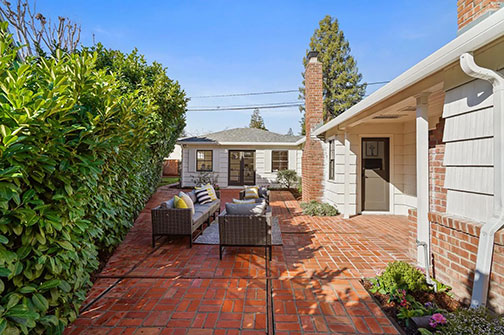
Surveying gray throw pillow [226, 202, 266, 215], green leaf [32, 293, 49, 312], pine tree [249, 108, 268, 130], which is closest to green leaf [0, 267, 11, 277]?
green leaf [32, 293, 49, 312]

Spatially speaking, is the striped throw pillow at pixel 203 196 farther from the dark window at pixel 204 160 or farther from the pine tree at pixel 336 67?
the pine tree at pixel 336 67

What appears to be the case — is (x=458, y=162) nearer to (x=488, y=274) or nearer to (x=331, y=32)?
(x=488, y=274)

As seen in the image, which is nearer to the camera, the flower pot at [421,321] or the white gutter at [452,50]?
the white gutter at [452,50]

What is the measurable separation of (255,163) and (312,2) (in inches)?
314

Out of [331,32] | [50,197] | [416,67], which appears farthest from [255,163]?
[331,32]

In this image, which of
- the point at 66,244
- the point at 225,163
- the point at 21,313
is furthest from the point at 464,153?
the point at 225,163

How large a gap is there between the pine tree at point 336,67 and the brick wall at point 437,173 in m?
20.0

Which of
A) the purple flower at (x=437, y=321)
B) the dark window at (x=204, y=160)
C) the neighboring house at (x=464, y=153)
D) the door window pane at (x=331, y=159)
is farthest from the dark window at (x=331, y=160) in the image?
the dark window at (x=204, y=160)

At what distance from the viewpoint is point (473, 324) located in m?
1.83

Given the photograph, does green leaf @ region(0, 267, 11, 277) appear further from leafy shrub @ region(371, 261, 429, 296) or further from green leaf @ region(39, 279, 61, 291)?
leafy shrub @ region(371, 261, 429, 296)

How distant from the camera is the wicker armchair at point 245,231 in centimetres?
393

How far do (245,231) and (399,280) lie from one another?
2.14m

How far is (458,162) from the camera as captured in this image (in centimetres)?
260

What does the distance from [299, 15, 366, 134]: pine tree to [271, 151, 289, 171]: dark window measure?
11084 mm
